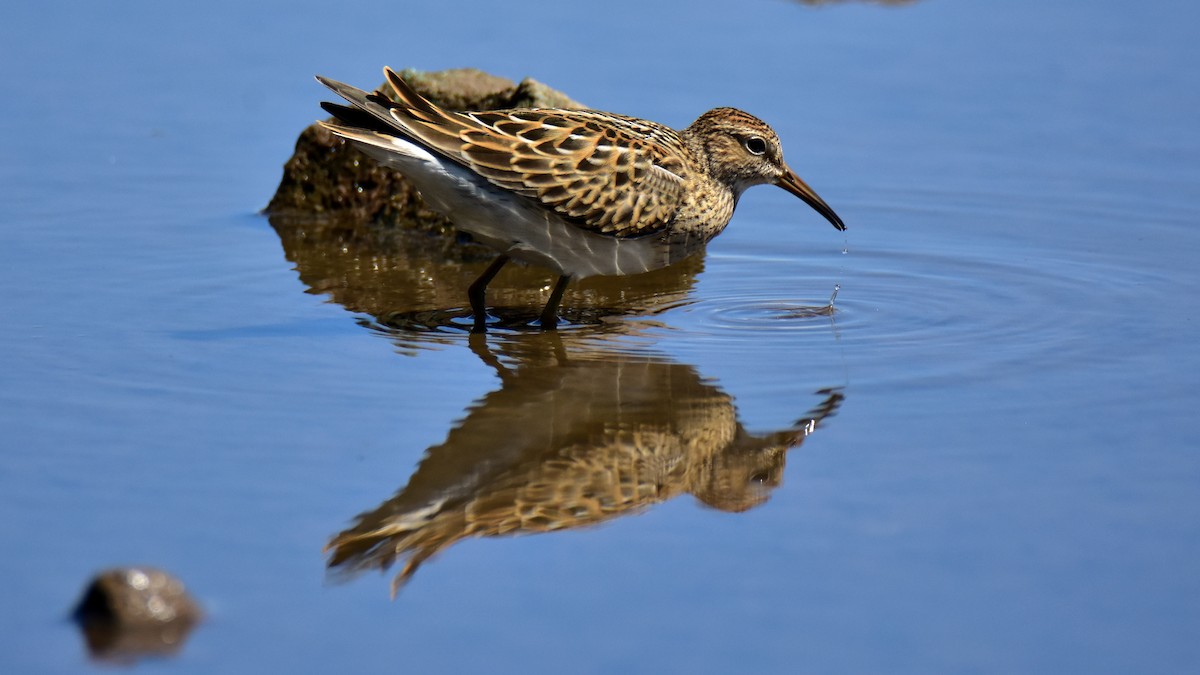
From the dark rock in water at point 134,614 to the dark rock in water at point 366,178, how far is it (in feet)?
22.4

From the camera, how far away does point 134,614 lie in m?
5.68

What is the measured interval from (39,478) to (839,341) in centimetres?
474

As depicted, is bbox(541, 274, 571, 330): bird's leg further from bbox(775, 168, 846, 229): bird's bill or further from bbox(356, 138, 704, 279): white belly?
bbox(775, 168, 846, 229): bird's bill

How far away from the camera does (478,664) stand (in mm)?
5598

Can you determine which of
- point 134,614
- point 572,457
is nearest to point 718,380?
point 572,457

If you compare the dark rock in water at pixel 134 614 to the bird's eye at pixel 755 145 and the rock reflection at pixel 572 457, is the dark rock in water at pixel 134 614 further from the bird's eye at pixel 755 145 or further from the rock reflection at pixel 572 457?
the bird's eye at pixel 755 145

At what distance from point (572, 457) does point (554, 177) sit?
249cm

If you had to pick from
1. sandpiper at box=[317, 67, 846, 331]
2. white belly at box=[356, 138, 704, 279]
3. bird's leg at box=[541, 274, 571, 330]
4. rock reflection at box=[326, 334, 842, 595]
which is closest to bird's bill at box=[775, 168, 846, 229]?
sandpiper at box=[317, 67, 846, 331]

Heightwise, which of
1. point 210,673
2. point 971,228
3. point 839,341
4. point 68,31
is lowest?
point 210,673

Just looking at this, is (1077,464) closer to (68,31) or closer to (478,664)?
(478,664)

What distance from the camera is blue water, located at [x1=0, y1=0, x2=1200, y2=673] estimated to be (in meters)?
5.94

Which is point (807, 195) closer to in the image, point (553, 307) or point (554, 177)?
point (553, 307)

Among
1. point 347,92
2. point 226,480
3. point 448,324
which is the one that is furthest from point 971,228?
Answer: point 226,480

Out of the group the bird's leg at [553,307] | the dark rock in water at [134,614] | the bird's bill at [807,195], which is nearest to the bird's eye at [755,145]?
the bird's bill at [807,195]
